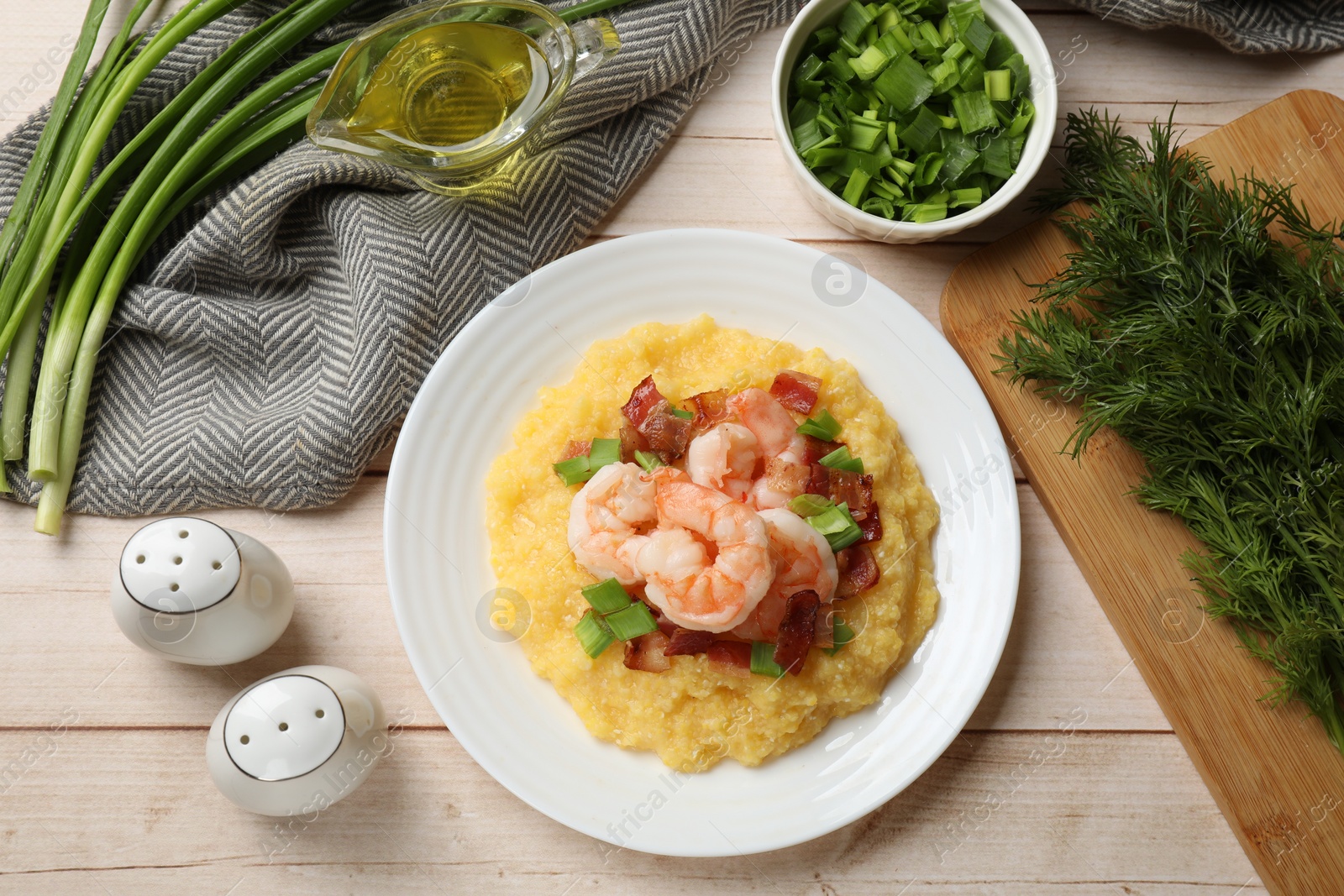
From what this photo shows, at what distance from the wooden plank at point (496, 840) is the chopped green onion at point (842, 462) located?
2.98 ft

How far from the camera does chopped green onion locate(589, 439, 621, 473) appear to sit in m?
2.23

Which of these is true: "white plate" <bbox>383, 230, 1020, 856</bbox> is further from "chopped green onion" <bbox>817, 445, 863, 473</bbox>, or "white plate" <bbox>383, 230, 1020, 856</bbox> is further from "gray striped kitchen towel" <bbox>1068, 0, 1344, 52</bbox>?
"gray striped kitchen towel" <bbox>1068, 0, 1344, 52</bbox>

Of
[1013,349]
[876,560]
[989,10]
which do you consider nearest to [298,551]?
[876,560]

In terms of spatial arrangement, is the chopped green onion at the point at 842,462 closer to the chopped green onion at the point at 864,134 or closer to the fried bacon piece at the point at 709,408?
the fried bacon piece at the point at 709,408

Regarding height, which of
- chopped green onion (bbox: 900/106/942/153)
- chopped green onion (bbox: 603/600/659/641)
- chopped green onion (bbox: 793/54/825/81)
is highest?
chopped green onion (bbox: 793/54/825/81)

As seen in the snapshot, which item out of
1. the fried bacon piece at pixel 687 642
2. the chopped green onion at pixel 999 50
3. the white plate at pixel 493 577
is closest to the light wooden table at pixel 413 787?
the white plate at pixel 493 577

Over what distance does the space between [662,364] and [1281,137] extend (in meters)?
1.90

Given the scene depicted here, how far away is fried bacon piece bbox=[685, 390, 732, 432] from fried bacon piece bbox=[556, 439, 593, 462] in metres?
0.29

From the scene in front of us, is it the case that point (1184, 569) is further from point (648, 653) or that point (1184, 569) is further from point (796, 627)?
point (648, 653)

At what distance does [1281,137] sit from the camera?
2.51m

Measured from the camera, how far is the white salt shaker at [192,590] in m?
2.03

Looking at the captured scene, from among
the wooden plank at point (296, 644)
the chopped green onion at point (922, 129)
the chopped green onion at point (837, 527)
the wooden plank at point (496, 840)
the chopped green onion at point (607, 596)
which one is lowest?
the wooden plank at point (496, 840)

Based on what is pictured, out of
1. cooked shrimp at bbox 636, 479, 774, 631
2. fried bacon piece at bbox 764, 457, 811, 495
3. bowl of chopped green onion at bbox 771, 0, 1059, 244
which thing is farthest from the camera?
bowl of chopped green onion at bbox 771, 0, 1059, 244

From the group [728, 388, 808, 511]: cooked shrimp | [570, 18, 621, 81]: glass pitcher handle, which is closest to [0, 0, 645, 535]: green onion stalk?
[570, 18, 621, 81]: glass pitcher handle
